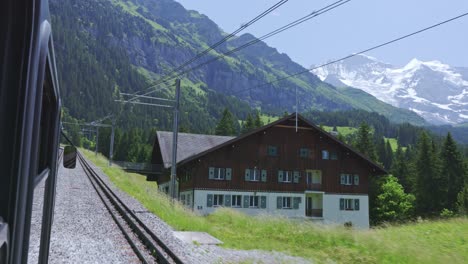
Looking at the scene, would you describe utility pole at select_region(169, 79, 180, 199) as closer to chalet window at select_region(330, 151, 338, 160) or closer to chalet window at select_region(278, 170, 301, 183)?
chalet window at select_region(278, 170, 301, 183)

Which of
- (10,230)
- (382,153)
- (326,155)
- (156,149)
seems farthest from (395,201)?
(10,230)

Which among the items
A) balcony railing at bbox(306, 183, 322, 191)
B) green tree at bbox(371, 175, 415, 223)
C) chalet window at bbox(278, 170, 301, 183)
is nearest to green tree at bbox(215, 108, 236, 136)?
green tree at bbox(371, 175, 415, 223)

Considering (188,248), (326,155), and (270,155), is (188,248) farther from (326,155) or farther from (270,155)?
(326,155)

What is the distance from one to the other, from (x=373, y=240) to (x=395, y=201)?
6062 centimetres

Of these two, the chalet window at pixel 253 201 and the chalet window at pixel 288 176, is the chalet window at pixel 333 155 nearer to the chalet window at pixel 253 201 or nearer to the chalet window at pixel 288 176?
the chalet window at pixel 288 176

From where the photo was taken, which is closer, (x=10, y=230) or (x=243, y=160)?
(x=10, y=230)

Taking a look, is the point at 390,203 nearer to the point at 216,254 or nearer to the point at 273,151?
the point at 273,151

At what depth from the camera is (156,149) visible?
58531 mm

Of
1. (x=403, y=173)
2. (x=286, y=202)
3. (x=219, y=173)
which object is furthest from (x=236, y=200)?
(x=403, y=173)

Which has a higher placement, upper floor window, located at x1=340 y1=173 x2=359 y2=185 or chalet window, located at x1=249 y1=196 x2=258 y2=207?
upper floor window, located at x1=340 y1=173 x2=359 y2=185

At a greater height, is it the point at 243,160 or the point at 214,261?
the point at 243,160

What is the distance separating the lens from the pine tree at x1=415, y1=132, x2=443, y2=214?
235ft

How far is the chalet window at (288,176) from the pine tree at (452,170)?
1325 inches

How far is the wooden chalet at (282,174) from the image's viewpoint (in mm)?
46031
